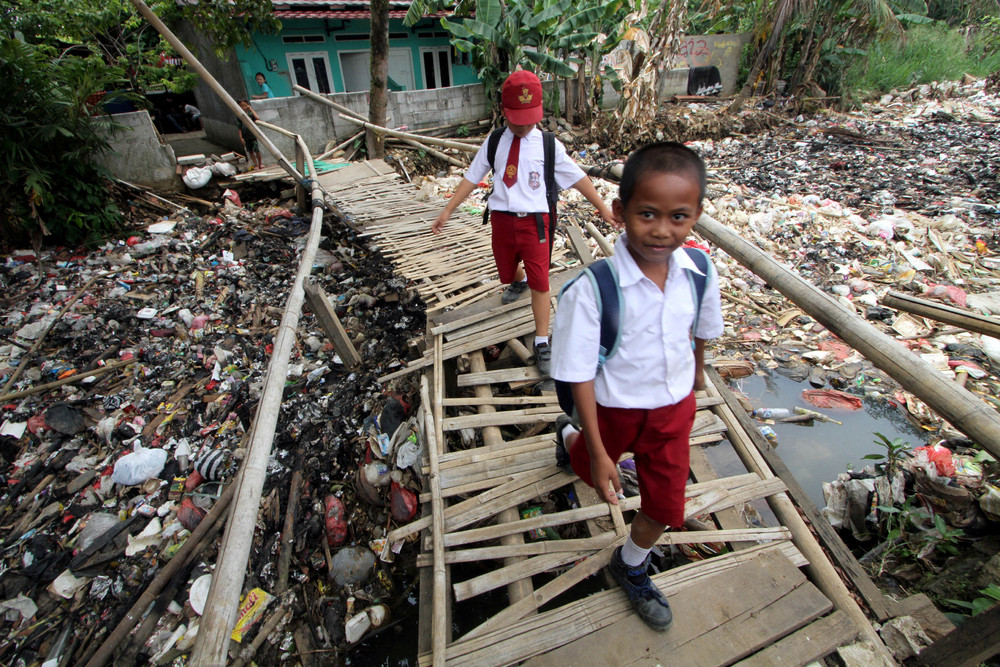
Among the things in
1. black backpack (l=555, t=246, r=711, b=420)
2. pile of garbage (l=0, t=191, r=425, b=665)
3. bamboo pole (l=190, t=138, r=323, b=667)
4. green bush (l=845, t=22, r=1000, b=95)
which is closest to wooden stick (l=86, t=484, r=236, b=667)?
pile of garbage (l=0, t=191, r=425, b=665)

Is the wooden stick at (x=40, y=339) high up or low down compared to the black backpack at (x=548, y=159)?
down

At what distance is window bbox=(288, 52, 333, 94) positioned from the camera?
33.5 ft

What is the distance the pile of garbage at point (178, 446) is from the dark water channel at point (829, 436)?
252 centimetres

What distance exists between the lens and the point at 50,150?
17.0ft

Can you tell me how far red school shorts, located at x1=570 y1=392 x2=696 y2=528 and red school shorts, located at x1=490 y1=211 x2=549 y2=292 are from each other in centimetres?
134

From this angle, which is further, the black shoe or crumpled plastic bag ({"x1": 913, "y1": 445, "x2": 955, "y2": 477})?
crumpled plastic bag ({"x1": 913, "y1": 445, "x2": 955, "y2": 477})

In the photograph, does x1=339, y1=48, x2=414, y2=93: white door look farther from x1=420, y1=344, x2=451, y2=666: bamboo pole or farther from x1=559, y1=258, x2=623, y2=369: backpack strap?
x1=559, y1=258, x2=623, y2=369: backpack strap

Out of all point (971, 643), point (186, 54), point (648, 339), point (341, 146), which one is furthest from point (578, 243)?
point (341, 146)

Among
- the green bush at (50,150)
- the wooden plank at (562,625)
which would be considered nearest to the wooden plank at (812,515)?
the wooden plank at (562,625)

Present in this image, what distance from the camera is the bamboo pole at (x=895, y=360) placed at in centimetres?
124

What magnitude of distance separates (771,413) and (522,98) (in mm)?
2802

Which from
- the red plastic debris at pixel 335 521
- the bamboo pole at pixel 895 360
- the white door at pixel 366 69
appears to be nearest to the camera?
the bamboo pole at pixel 895 360

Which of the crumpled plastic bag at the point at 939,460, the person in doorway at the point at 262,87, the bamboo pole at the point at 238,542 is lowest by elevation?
the crumpled plastic bag at the point at 939,460

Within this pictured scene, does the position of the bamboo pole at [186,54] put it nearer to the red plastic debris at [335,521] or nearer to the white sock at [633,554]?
the red plastic debris at [335,521]
